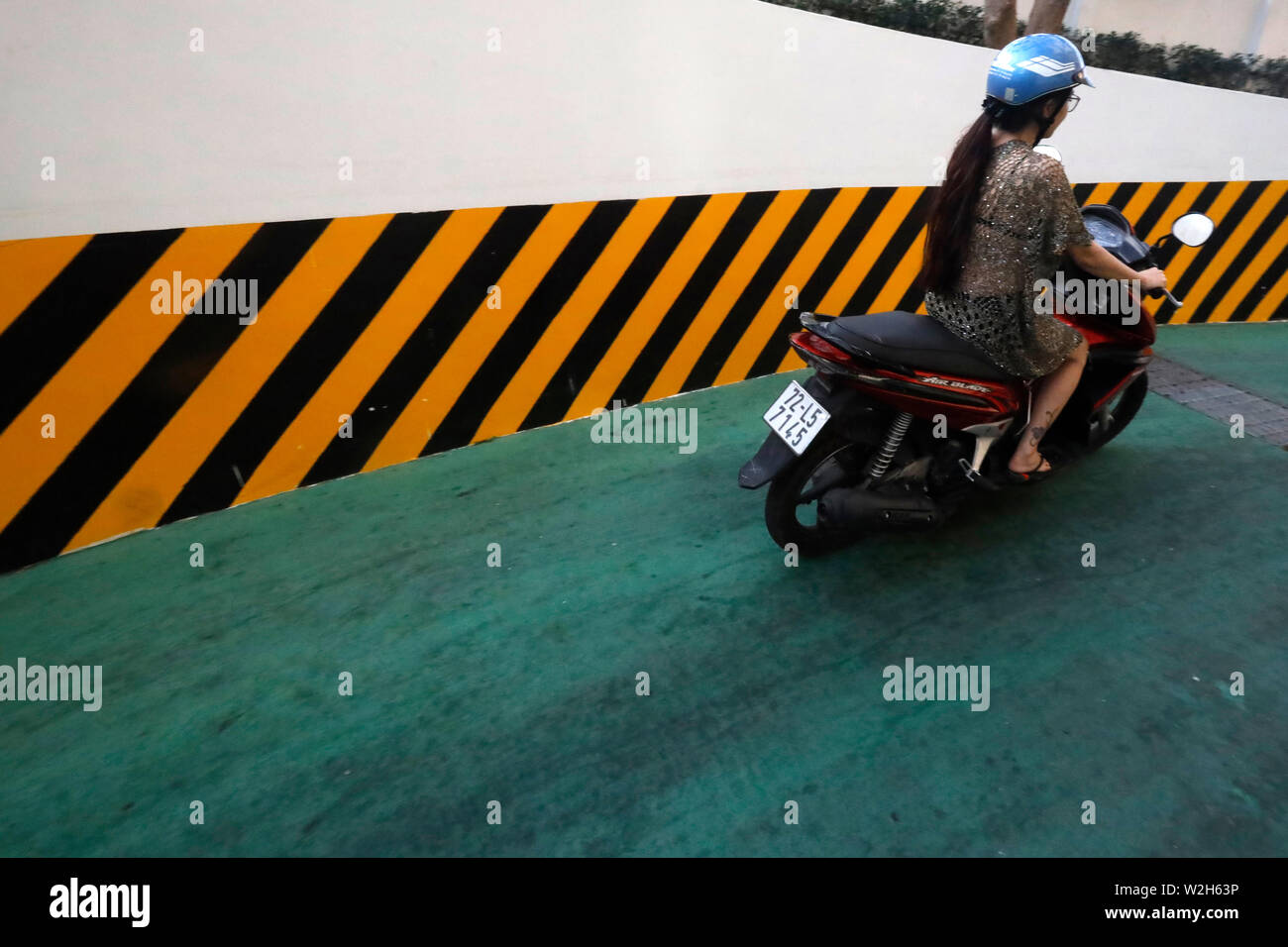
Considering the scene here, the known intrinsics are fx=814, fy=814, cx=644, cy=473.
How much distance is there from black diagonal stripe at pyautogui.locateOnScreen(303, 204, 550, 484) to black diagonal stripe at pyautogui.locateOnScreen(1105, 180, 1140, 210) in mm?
3765

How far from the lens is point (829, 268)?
4.47m

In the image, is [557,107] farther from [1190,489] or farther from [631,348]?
[1190,489]

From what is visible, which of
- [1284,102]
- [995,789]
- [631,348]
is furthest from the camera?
[1284,102]

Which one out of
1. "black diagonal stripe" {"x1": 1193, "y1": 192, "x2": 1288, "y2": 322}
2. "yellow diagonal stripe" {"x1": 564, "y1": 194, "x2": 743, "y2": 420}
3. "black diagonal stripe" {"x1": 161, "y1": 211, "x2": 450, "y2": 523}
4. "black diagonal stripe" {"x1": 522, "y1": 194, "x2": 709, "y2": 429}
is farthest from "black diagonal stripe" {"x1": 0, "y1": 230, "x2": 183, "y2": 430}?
"black diagonal stripe" {"x1": 1193, "y1": 192, "x2": 1288, "y2": 322}

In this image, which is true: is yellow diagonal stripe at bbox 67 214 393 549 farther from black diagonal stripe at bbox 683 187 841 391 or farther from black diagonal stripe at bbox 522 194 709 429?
black diagonal stripe at bbox 683 187 841 391

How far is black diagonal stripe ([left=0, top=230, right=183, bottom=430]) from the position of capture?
2.72 m

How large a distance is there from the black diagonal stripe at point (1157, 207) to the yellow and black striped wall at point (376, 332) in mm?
1757

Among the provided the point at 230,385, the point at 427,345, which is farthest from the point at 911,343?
the point at 230,385

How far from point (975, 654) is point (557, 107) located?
2.77 meters

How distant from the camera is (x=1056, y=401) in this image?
2908 millimetres

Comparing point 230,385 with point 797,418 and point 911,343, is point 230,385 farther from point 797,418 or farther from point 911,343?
point 911,343

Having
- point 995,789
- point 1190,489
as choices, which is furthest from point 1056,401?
point 995,789

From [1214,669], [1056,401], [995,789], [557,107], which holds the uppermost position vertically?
[557,107]

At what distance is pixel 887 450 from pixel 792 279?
6.16ft
